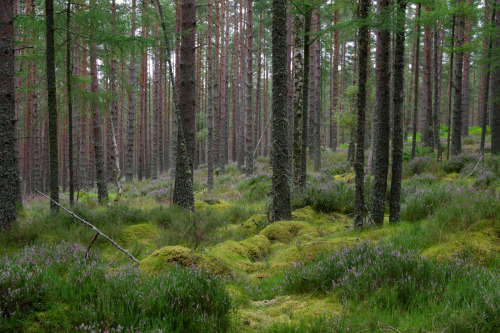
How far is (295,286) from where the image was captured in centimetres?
408

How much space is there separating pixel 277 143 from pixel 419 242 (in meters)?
3.63

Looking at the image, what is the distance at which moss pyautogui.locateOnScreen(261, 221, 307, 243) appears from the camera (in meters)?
6.61

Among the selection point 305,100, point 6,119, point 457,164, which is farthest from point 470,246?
point 457,164

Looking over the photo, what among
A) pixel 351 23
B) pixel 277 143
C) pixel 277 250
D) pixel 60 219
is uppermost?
pixel 351 23

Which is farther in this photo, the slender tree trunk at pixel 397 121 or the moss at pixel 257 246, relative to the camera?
the slender tree trunk at pixel 397 121

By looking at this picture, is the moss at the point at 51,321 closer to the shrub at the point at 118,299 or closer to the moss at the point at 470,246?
the shrub at the point at 118,299

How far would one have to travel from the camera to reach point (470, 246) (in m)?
4.39

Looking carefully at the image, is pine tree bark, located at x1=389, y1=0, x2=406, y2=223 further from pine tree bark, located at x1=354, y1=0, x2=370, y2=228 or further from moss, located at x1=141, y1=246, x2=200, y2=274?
moss, located at x1=141, y1=246, x2=200, y2=274

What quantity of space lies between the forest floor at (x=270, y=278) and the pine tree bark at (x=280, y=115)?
685mm

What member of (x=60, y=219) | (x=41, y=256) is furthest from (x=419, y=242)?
(x=60, y=219)

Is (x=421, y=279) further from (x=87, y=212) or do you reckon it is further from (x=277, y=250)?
(x=87, y=212)

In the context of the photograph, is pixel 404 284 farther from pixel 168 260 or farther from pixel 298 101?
pixel 298 101

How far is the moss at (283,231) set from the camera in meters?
6.61

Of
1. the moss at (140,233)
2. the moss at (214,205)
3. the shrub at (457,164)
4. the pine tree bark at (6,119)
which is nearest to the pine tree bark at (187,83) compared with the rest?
the moss at (214,205)
